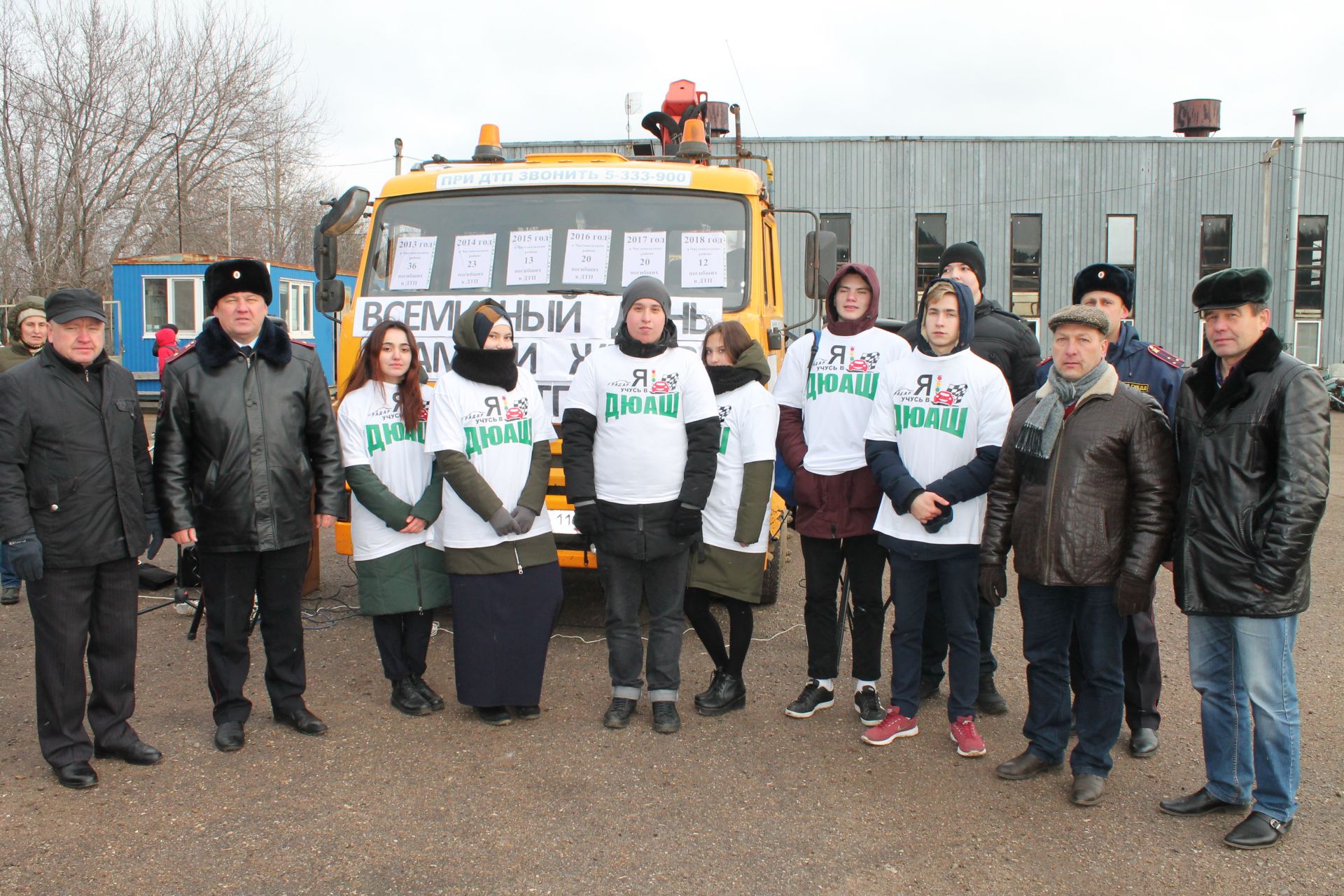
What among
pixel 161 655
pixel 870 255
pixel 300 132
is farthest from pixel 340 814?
pixel 300 132

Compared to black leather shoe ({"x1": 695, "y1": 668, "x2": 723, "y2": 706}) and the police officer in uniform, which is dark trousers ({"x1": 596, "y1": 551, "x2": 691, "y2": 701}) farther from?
the police officer in uniform

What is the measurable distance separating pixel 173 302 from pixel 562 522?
1892 centimetres

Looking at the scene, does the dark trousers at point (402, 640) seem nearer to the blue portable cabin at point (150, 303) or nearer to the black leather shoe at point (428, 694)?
the black leather shoe at point (428, 694)

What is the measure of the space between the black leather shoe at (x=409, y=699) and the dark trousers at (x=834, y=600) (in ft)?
5.94

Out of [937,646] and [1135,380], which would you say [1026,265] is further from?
[1135,380]

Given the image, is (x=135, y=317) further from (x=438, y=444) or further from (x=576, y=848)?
(x=576, y=848)

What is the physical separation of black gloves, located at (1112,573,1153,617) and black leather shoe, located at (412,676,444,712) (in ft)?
9.82

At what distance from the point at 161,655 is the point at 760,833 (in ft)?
12.1

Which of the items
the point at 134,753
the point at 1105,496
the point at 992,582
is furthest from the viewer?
the point at 134,753

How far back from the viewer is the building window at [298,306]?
910 inches

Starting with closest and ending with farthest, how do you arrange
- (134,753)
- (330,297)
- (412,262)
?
(134,753), (412,262), (330,297)

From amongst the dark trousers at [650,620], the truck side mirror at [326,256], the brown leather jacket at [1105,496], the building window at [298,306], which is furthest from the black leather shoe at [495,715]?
the building window at [298,306]

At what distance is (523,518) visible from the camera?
4.52 metres

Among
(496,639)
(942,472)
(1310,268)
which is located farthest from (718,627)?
(1310,268)
